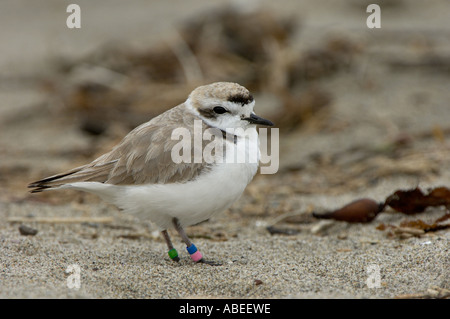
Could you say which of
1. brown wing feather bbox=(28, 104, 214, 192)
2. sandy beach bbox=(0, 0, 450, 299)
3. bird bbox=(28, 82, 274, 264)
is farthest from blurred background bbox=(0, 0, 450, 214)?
brown wing feather bbox=(28, 104, 214, 192)

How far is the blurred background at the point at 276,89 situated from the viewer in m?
6.18

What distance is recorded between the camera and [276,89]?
7.58 meters

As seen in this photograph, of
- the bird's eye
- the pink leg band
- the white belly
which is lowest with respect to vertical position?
the pink leg band

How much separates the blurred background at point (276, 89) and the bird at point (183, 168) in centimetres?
151

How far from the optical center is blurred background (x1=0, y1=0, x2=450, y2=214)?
20.3 feet

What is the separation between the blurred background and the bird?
151 cm

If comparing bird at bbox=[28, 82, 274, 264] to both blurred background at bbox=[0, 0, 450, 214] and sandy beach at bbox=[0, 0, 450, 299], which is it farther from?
blurred background at bbox=[0, 0, 450, 214]

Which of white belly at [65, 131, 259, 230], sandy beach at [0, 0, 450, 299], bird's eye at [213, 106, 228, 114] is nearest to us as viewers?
sandy beach at [0, 0, 450, 299]

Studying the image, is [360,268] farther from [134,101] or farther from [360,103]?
[134,101]

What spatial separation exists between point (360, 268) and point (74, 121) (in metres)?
4.90

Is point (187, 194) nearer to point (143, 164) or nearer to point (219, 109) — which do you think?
point (143, 164)

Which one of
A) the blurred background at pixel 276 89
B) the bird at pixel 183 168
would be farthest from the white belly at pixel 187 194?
the blurred background at pixel 276 89

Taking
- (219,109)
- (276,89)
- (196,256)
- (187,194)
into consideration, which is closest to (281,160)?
(276,89)

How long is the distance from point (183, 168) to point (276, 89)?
395 cm
